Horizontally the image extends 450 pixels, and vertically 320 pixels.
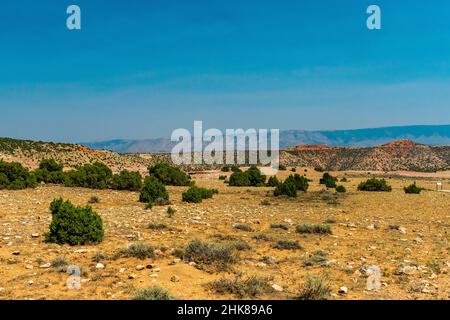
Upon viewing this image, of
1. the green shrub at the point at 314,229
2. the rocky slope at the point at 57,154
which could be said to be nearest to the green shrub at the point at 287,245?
the green shrub at the point at 314,229

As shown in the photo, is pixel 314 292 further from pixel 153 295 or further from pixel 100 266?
pixel 100 266

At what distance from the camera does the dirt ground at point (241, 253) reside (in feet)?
25.8

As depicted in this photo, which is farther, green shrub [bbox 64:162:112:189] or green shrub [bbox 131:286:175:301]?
green shrub [bbox 64:162:112:189]

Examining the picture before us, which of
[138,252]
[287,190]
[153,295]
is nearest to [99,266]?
[138,252]

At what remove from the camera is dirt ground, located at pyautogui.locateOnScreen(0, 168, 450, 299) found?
7.88 meters

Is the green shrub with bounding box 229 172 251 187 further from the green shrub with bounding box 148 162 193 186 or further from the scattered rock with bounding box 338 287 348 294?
the scattered rock with bounding box 338 287 348 294

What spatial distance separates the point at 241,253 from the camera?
1080 centimetres

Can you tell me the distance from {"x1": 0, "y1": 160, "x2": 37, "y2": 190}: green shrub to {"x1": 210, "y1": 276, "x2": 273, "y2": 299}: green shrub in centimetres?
2242

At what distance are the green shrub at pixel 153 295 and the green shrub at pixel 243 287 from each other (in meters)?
1.11

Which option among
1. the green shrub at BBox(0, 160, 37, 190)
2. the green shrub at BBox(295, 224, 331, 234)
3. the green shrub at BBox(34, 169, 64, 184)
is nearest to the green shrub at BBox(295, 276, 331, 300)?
the green shrub at BBox(295, 224, 331, 234)

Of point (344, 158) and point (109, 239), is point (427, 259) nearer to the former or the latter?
point (109, 239)

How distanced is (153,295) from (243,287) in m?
1.70

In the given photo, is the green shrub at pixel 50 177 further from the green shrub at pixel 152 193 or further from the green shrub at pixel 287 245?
the green shrub at pixel 287 245

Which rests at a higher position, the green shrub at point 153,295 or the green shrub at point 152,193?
the green shrub at point 152,193
